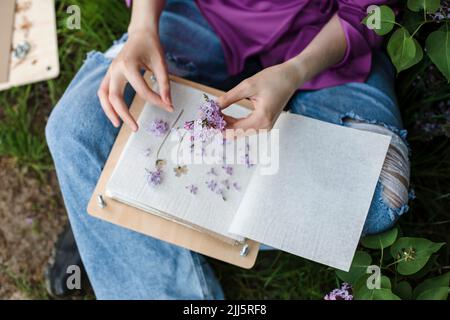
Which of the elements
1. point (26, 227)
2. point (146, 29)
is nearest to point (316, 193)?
point (146, 29)

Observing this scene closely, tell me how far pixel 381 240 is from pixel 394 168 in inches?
5.3

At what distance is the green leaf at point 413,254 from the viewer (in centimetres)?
82

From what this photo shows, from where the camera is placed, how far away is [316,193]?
875 millimetres

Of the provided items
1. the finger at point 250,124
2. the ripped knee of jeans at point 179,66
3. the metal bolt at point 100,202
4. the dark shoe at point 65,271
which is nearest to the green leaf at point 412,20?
the finger at point 250,124

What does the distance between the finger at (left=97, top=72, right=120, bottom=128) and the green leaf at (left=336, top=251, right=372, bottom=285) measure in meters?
0.50

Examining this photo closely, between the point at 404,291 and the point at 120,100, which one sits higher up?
the point at 120,100

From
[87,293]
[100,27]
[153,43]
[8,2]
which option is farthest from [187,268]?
[8,2]

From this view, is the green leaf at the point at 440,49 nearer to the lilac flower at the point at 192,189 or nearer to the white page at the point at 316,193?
the white page at the point at 316,193

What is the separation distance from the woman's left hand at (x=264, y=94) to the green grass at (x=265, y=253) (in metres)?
0.42

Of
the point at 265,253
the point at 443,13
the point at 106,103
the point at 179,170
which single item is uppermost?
the point at 443,13

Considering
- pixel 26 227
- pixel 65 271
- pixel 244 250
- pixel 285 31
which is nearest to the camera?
pixel 244 250

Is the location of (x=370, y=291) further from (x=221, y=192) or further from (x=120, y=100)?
(x=120, y=100)

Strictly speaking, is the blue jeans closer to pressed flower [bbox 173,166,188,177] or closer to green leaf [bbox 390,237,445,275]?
green leaf [bbox 390,237,445,275]
